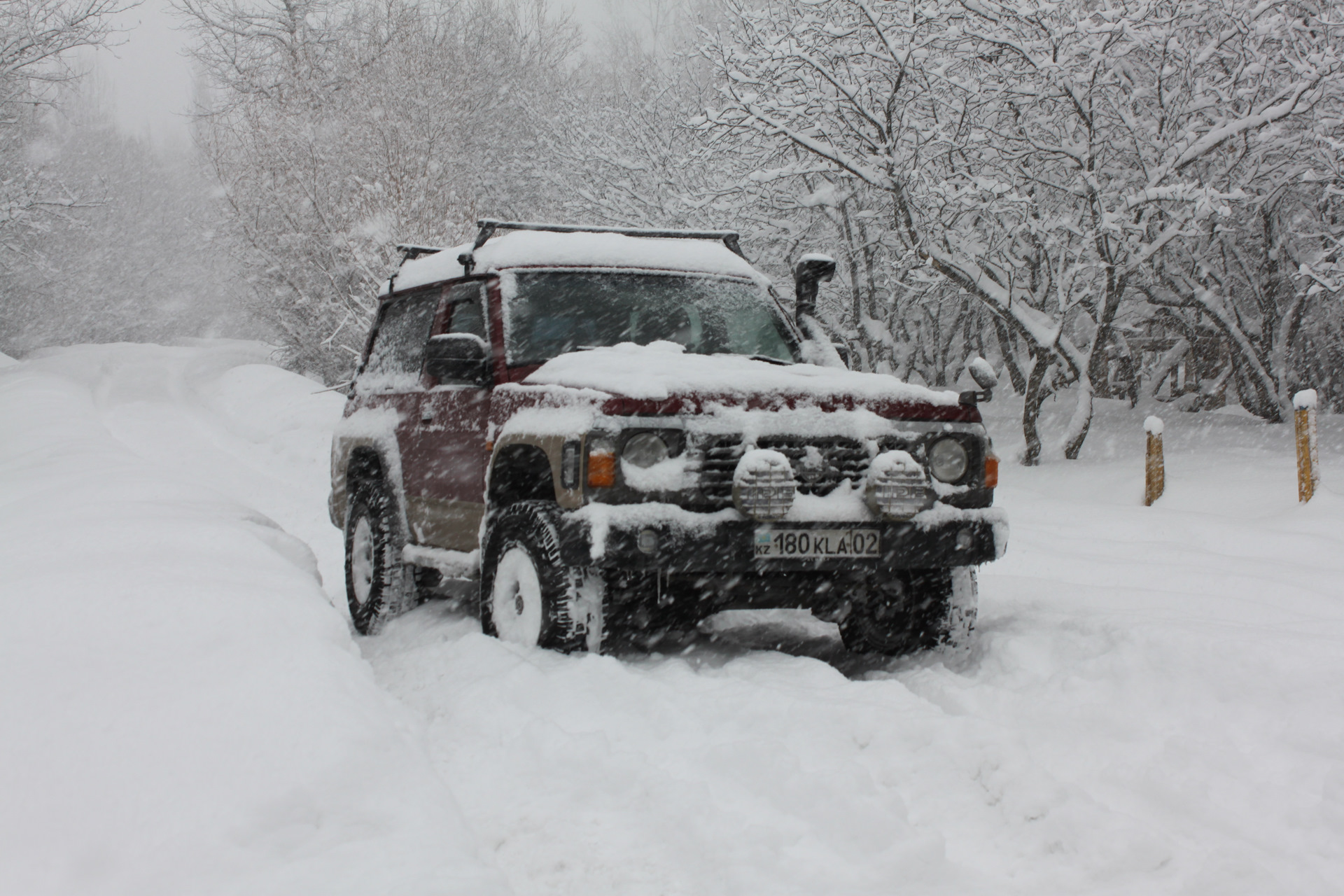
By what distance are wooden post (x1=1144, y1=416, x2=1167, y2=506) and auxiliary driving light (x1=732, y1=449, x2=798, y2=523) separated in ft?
23.9

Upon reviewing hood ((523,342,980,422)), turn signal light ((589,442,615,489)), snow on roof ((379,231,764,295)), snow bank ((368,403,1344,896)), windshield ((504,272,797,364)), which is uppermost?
snow on roof ((379,231,764,295))

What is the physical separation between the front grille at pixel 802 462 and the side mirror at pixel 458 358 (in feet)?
4.24

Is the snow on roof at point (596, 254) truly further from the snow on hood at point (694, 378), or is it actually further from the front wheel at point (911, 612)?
the front wheel at point (911, 612)

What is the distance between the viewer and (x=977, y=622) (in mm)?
5555

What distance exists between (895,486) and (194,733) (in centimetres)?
280

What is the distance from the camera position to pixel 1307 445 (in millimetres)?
9164

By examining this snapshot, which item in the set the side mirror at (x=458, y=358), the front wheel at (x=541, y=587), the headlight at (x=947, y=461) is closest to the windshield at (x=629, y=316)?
the side mirror at (x=458, y=358)

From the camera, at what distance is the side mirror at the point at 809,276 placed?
5891mm

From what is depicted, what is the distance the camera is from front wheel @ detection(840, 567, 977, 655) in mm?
5109

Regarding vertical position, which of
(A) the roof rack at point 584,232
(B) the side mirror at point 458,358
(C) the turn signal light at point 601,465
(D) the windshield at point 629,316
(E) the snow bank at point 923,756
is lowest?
(E) the snow bank at point 923,756

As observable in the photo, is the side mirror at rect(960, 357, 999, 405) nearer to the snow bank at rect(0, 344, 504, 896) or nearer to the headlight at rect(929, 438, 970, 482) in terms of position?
the headlight at rect(929, 438, 970, 482)

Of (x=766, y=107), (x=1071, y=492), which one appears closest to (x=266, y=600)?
(x=1071, y=492)

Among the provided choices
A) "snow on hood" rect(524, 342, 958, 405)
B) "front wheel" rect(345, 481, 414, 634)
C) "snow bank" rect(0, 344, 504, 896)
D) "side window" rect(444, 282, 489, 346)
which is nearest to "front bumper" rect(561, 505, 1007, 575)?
"snow on hood" rect(524, 342, 958, 405)

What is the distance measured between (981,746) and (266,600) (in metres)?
2.47
